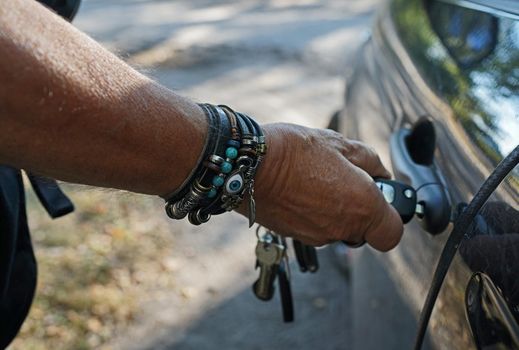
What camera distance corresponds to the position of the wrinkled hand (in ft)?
3.89

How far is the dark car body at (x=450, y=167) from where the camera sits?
3.36ft

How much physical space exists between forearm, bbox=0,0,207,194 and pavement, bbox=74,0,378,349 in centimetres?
29

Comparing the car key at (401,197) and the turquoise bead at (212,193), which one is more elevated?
the turquoise bead at (212,193)

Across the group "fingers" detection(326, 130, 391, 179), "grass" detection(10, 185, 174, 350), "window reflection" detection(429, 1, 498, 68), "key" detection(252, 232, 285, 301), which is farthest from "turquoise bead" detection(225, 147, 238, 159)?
"grass" detection(10, 185, 174, 350)

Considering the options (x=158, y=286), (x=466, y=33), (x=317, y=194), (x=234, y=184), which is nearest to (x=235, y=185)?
(x=234, y=184)

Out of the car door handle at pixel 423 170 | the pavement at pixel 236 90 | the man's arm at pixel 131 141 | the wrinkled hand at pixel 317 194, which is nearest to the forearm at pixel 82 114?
the man's arm at pixel 131 141

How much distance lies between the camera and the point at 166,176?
1.09 metres

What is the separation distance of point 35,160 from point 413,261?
811mm

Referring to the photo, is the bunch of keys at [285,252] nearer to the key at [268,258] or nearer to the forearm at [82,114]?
the key at [268,258]

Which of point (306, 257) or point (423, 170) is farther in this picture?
point (306, 257)

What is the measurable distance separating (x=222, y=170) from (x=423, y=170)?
1.71 feet

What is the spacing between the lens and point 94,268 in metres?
3.16

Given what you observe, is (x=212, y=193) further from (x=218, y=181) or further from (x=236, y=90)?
(x=236, y=90)

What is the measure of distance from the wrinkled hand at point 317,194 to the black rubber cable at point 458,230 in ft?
0.44
